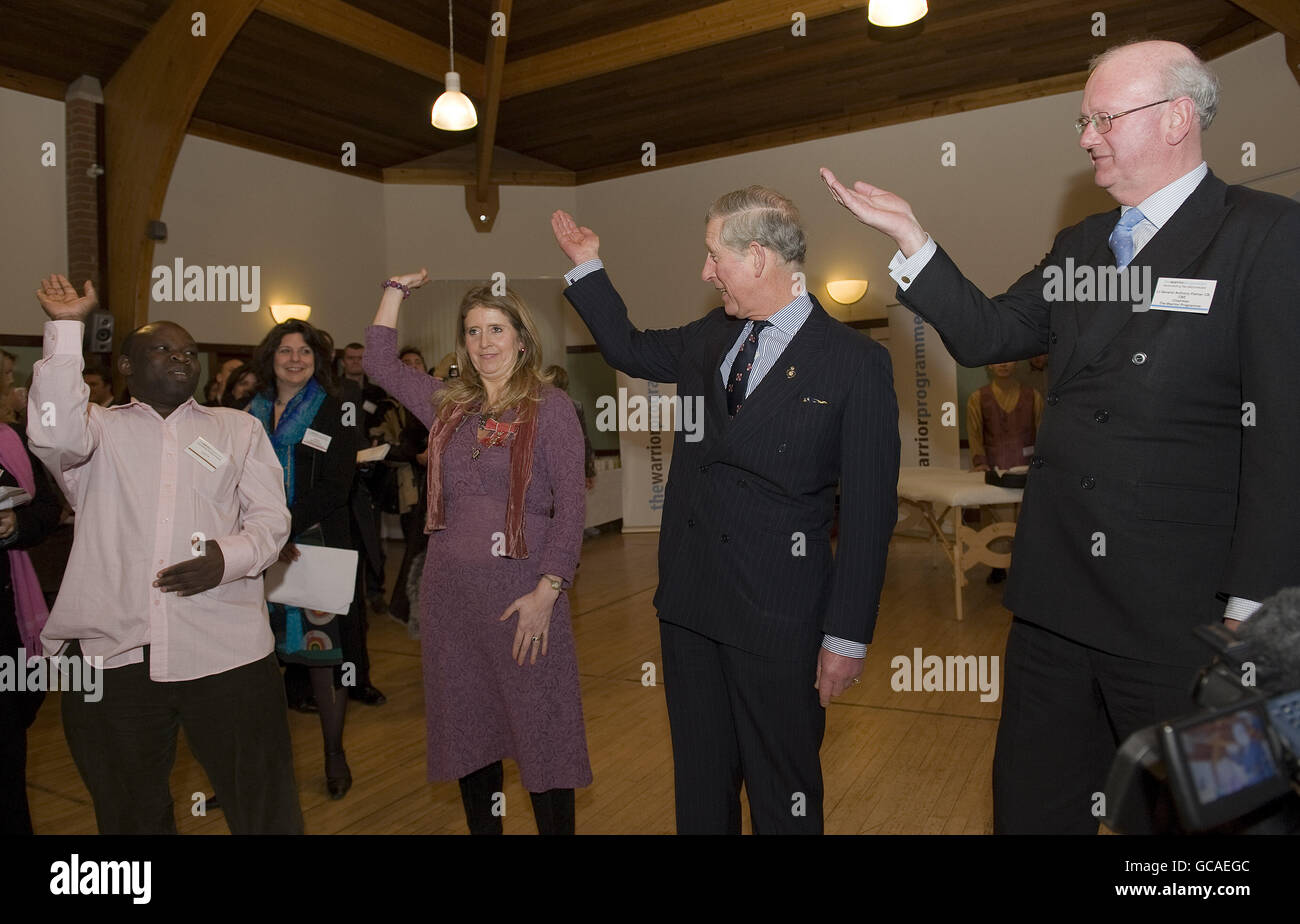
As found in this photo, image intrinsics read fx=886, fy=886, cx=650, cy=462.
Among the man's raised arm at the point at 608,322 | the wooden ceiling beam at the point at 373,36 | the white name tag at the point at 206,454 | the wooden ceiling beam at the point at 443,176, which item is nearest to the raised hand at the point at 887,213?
the man's raised arm at the point at 608,322

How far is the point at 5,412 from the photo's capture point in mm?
3477

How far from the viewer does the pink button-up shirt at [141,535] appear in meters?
1.87

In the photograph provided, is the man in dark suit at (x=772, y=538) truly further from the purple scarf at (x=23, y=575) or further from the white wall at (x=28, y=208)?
the white wall at (x=28, y=208)

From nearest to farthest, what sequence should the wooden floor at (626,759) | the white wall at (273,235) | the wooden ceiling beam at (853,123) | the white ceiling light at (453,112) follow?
the wooden floor at (626,759), the white ceiling light at (453,112), the wooden ceiling beam at (853,123), the white wall at (273,235)

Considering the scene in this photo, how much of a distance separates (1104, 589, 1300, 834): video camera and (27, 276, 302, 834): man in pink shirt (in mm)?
1789

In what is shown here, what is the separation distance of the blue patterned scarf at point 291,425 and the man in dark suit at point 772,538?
1.74 m

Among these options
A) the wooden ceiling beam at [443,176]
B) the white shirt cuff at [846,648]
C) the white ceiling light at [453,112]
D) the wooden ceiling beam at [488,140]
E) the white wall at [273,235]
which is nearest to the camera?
the white shirt cuff at [846,648]

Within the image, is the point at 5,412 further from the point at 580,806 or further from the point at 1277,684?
the point at 1277,684

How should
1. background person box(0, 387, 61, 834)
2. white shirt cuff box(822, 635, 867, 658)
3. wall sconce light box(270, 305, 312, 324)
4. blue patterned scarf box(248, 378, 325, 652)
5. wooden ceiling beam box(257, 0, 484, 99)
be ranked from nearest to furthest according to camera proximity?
white shirt cuff box(822, 635, 867, 658), background person box(0, 387, 61, 834), blue patterned scarf box(248, 378, 325, 652), wooden ceiling beam box(257, 0, 484, 99), wall sconce light box(270, 305, 312, 324)

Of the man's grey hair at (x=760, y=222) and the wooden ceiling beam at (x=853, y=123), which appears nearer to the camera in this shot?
the man's grey hair at (x=760, y=222)

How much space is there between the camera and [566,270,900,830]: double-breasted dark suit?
5.74 feet

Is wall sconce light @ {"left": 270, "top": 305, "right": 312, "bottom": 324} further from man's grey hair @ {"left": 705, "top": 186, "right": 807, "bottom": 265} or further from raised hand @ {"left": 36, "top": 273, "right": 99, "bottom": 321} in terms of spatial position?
man's grey hair @ {"left": 705, "top": 186, "right": 807, "bottom": 265}

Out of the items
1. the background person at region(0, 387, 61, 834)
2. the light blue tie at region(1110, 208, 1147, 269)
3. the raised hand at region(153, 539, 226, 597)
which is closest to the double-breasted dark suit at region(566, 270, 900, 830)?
the light blue tie at region(1110, 208, 1147, 269)
